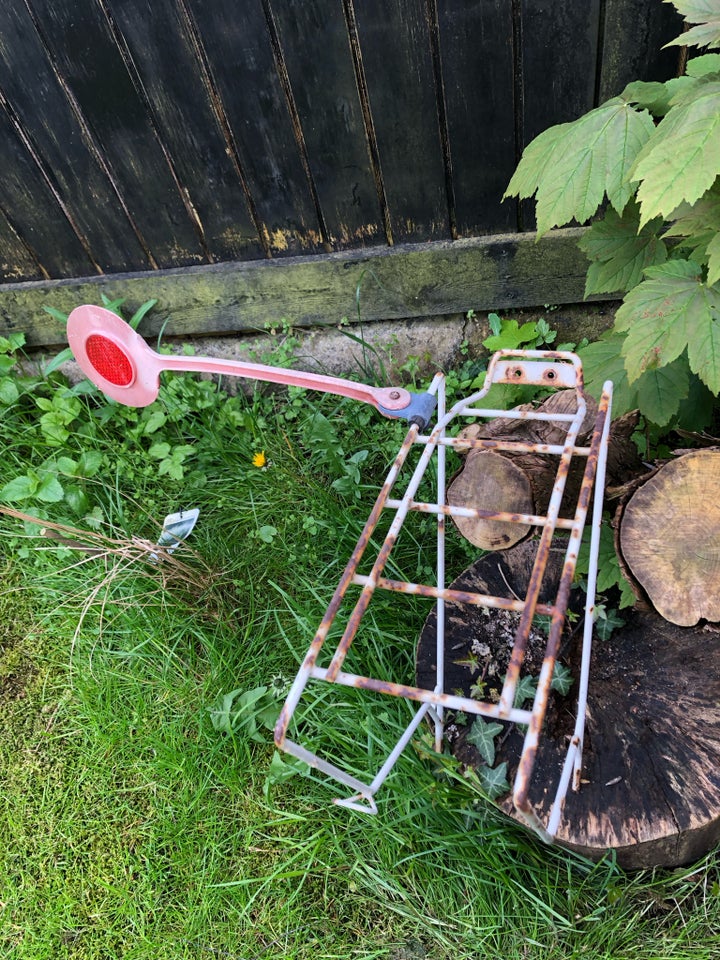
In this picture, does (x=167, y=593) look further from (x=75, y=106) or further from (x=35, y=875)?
(x=75, y=106)

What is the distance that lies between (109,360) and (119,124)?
0.92 m

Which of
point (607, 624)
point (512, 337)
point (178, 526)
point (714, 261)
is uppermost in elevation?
point (714, 261)

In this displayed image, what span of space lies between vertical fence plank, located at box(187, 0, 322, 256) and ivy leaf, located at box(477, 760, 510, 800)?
1672 millimetres

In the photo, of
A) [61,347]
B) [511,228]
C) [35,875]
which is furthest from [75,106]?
[35,875]

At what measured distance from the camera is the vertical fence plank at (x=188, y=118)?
1.98 metres

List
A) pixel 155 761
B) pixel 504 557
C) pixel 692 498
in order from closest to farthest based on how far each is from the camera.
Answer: pixel 692 498 → pixel 504 557 → pixel 155 761

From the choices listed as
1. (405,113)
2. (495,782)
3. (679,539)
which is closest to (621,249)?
(679,539)

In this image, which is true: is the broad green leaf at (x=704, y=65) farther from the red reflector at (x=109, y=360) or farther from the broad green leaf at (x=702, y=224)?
the red reflector at (x=109, y=360)

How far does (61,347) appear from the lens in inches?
112

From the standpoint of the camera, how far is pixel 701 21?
1.25m

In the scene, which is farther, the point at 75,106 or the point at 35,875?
the point at 75,106

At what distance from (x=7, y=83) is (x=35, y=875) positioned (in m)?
2.27

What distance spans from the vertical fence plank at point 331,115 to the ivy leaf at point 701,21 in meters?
0.95

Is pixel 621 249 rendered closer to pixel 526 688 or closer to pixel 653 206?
pixel 653 206
